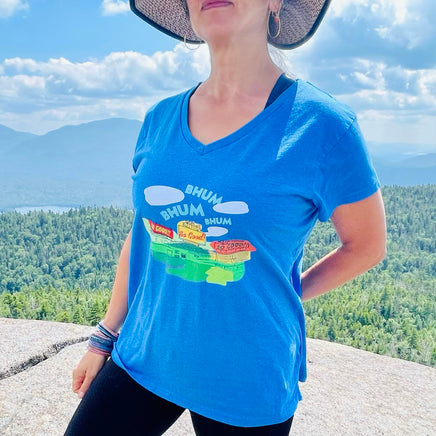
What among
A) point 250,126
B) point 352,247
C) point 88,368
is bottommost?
point 88,368

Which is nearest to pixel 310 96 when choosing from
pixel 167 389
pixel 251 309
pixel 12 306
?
pixel 251 309

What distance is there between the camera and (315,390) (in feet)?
10.6

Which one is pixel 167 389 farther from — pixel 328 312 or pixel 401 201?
pixel 401 201

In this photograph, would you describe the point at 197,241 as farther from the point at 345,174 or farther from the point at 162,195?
the point at 345,174

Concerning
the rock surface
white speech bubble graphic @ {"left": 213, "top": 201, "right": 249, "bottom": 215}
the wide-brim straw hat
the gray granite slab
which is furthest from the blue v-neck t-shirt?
the gray granite slab

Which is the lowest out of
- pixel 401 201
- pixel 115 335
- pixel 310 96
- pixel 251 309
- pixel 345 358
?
pixel 401 201

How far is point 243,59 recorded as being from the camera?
148 cm

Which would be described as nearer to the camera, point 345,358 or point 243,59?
point 243,59

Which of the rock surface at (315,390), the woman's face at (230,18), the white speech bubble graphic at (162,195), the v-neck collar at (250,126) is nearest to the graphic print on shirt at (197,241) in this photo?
the white speech bubble graphic at (162,195)

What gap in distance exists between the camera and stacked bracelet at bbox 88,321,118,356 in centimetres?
161

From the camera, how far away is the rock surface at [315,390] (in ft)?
9.13

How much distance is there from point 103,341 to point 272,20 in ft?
3.70

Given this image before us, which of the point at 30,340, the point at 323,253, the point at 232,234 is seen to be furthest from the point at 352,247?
the point at 323,253

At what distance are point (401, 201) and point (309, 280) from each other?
95.1 m
